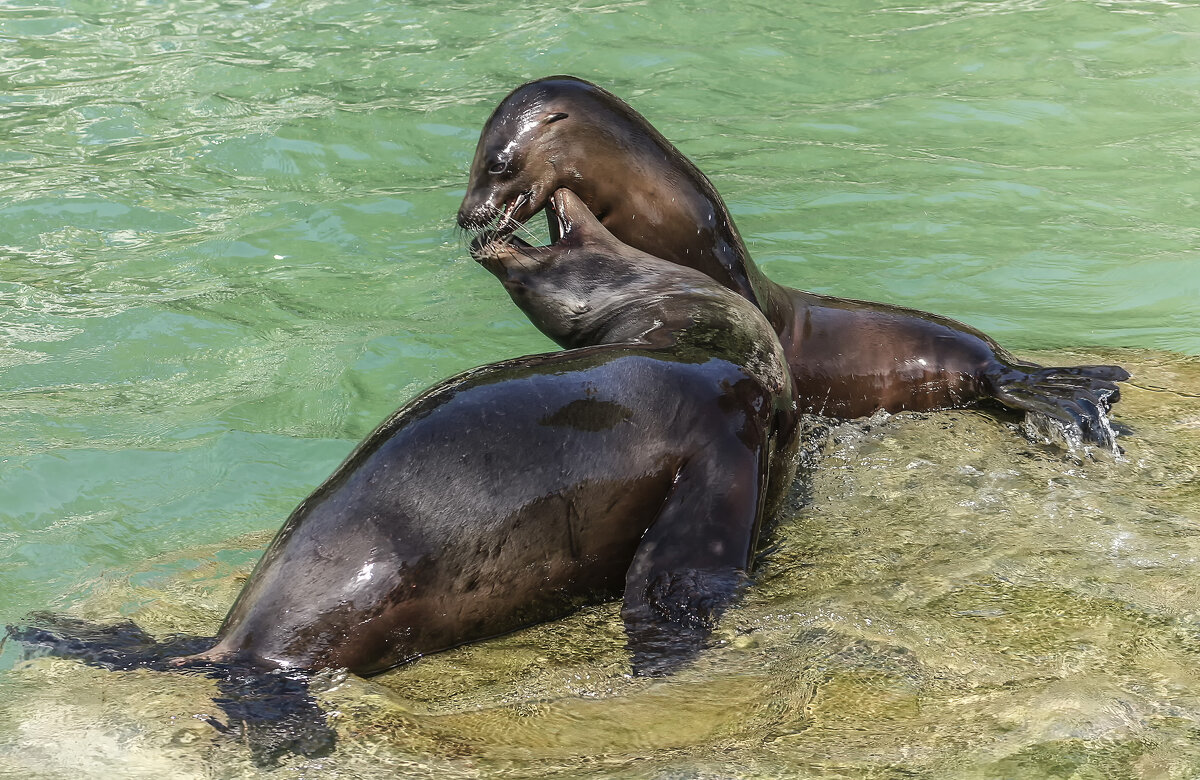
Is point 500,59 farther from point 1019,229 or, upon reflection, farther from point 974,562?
point 974,562

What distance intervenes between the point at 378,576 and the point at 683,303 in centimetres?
143

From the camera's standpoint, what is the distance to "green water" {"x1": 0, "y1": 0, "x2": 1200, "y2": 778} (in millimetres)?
2672

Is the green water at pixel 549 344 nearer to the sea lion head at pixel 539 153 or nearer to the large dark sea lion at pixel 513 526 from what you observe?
the large dark sea lion at pixel 513 526

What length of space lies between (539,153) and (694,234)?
27.0 inches

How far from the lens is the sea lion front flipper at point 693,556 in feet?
10.0

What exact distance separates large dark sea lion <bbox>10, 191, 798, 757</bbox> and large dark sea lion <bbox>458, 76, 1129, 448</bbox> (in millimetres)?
1673

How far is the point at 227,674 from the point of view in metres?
2.89

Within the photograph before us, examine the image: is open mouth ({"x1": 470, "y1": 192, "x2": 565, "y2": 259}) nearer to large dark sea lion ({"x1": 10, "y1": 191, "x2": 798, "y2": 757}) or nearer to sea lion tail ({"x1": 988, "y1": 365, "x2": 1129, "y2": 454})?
large dark sea lion ({"x1": 10, "y1": 191, "x2": 798, "y2": 757})

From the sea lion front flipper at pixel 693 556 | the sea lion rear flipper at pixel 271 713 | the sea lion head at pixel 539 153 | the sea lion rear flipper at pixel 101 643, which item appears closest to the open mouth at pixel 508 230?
the sea lion head at pixel 539 153

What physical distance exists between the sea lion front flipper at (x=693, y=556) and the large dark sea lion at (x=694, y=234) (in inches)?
74.8

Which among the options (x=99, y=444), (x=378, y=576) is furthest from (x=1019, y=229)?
(x=378, y=576)

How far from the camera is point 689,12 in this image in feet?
42.3

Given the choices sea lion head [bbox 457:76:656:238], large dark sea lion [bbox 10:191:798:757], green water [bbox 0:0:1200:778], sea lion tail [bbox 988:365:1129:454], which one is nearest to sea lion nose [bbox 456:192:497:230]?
sea lion head [bbox 457:76:656:238]

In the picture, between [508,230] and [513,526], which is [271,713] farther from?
[508,230]
